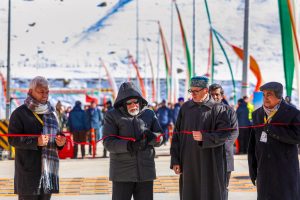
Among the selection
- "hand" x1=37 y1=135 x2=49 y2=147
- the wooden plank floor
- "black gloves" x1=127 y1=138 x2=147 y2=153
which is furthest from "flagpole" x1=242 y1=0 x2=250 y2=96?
"hand" x1=37 y1=135 x2=49 y2=147

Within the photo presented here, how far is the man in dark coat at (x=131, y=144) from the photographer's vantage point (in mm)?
6070

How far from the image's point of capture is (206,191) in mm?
6145

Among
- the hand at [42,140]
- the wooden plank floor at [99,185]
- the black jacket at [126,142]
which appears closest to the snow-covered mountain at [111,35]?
the wooden plank floor at [99,185]

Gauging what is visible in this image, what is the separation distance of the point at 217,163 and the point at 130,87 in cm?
110

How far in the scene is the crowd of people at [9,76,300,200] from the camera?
6004 mm

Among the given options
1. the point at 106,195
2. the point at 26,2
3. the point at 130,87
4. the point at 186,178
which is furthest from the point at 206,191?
the point at 26,2

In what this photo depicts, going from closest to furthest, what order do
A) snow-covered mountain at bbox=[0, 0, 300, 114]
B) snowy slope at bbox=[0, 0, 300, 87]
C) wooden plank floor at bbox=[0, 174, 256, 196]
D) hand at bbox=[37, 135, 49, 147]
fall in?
hand at bbox=[37, 135, 49, 147] → wooden plank floor at bbox=[0, 174, 256, 196] → snow-covered mountain at bbox=[0, 0, 300, 114] → snowy slope at bbox=[0, 0, 300, 87]

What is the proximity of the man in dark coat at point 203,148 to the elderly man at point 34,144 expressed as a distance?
4.04 ft

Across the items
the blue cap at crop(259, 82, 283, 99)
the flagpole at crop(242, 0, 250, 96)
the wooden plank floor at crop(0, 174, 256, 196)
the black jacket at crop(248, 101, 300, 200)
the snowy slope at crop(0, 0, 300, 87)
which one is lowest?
the wooden plank floor at crop(0, 174, 256, 196)

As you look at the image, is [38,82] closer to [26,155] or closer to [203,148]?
[26,155]

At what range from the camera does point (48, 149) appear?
6.08 metres

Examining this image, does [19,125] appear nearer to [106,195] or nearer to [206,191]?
[206,191]

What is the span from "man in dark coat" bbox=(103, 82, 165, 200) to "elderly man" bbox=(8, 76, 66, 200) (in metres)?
0.52

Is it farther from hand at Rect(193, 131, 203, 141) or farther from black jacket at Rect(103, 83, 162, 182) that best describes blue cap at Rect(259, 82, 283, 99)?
black jacket at Rect(103, 83, 162, 182)
